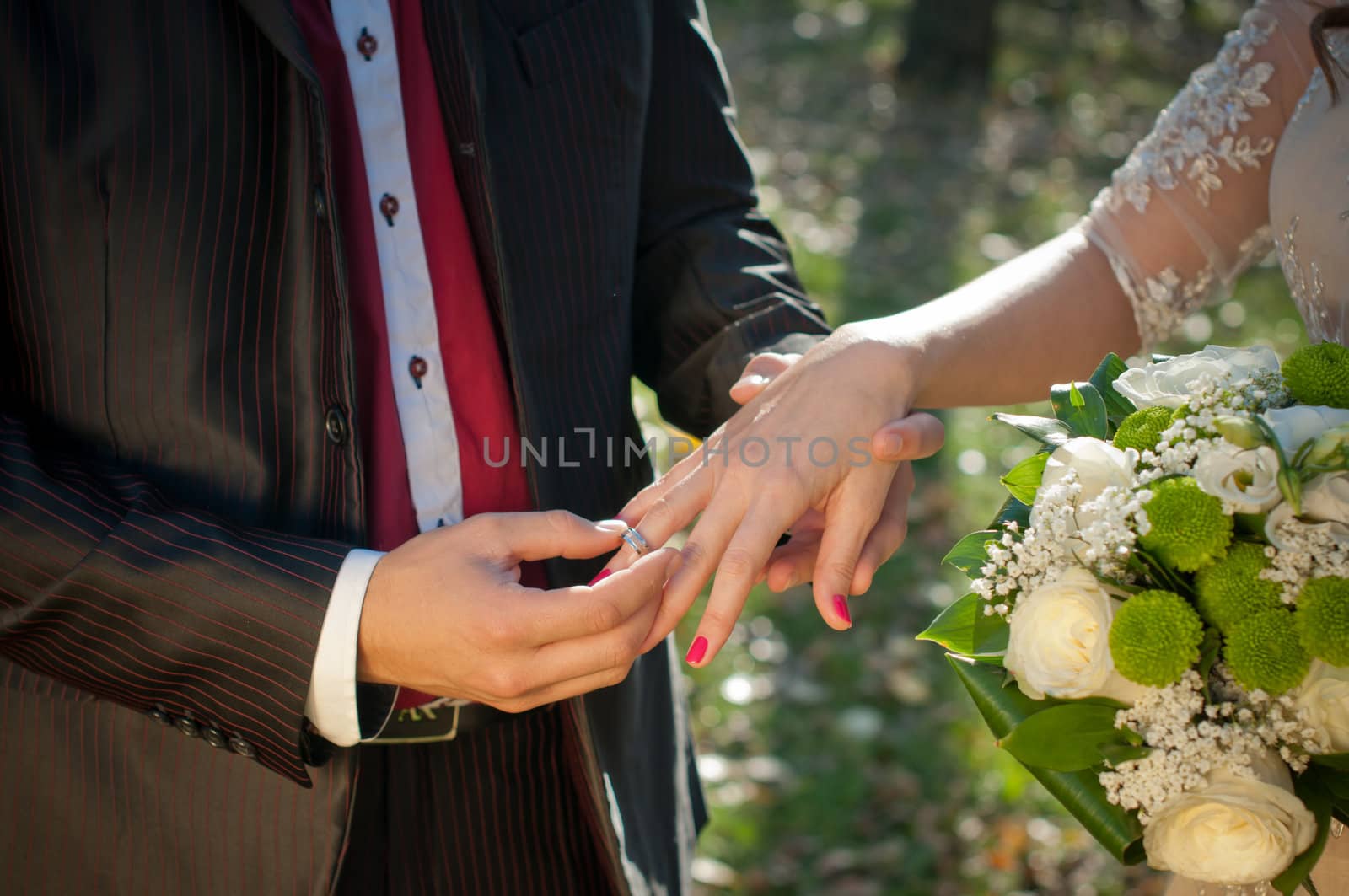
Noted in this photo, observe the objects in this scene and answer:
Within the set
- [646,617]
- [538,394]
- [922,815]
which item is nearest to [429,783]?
[646,617]

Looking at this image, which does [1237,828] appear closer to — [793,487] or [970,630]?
[970,630]

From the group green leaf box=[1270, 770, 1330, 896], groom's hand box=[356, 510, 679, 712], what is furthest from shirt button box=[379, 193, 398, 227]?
green leaf box=[1270, 770, 1330, 896]

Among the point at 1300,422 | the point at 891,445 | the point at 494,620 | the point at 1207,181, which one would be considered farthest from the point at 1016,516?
the point at 1207,181

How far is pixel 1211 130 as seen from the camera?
2059 millimetres

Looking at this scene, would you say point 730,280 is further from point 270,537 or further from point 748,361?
point 270,537

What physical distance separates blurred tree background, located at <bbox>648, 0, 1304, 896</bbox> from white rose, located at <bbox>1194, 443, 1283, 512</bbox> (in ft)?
2.60

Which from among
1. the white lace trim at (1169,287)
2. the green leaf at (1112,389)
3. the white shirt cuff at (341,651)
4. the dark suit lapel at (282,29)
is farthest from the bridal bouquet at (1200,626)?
the dark suit lapel at (282,29)

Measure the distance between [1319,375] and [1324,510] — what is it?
22 cm

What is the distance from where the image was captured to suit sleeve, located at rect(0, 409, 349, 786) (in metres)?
1.41

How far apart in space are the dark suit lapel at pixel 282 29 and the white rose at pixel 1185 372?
123 cm

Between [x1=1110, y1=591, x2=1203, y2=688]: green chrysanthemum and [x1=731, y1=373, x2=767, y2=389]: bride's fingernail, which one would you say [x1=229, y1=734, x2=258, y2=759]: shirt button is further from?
[x1=1110, y1=591, x2=1203, y2=688]: green chrysanthemum

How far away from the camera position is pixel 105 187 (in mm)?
1450

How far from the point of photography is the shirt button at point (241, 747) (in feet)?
4.94

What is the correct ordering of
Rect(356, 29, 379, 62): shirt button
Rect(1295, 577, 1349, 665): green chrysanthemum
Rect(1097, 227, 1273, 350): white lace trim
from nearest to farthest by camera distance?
Rect(1295, 577, 1349, 665): green chrysanthemum → Rect(356, 29, 379, 62): shirt button → Rect(1097, 227, 1273, 350): white lace trim
